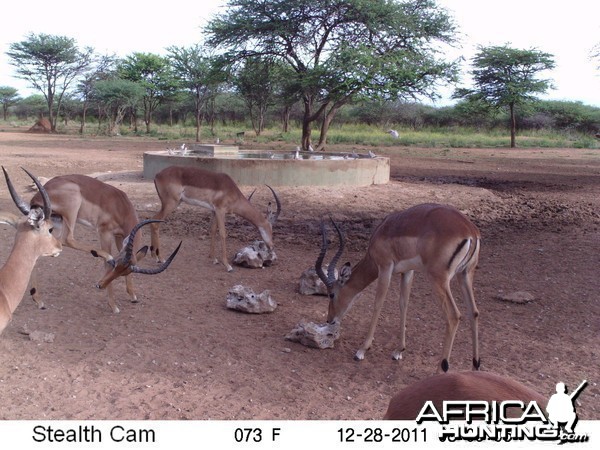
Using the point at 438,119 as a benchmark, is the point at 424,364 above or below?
below

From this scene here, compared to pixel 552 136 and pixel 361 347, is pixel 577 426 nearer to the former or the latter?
pixel 361 347

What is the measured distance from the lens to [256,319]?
19.0 ft

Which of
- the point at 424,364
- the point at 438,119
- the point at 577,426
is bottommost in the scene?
the point at 424,364

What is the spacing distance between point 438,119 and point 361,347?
4763 cm

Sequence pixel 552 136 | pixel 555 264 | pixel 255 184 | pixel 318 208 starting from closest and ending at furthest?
pixel 555 264, pixel 318 208, pixel 255 184, pixel 552 136

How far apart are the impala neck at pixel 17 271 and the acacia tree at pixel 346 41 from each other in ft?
58.4

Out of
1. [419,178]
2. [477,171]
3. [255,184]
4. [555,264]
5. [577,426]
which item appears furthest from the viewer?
[477,171]

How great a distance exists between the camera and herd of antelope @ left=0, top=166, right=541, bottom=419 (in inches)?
94.5

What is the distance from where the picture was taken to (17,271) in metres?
4.04

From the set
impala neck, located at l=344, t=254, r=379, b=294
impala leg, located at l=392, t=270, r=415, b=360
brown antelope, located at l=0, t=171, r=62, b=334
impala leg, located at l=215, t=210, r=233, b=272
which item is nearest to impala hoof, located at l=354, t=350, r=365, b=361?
impala leg, located at l=392, t=270, r=415, b=360

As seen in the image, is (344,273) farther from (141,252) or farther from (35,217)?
(35,217)

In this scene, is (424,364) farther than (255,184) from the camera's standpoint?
No

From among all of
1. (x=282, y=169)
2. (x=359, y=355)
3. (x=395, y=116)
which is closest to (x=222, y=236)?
(x=359, y=355)

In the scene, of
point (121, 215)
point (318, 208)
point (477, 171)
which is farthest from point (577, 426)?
point (477, 171)
